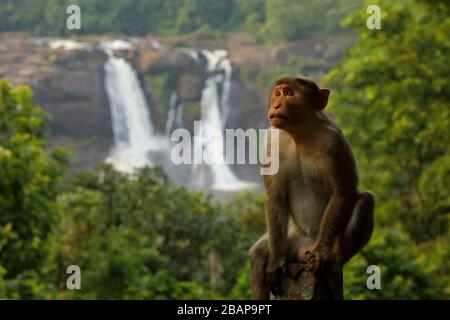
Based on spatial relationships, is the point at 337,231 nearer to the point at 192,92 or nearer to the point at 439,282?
the point at 439,282

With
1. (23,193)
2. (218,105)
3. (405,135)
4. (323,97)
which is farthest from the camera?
(218,105)

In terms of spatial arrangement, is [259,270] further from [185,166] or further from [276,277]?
[185,166]

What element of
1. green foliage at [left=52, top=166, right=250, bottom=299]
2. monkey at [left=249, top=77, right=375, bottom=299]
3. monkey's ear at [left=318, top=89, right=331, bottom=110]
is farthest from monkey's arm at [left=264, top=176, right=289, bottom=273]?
green foliage at [left=52, top=166, right=250, bottom=299]

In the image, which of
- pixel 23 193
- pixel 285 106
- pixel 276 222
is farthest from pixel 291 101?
pixel 23 193

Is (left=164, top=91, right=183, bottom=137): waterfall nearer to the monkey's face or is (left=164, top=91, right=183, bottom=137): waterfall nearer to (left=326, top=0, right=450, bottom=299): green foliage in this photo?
(left=326, top=0, right=450, bottom=299): green foliage

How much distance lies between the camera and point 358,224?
17.2ft

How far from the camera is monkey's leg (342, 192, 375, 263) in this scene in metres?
5.23

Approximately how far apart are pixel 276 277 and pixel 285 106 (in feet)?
3.25

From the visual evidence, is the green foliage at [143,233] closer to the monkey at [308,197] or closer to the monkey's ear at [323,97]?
the monkey at [308,197]

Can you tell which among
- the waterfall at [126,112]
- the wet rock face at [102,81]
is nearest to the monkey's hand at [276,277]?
the wet rock face at [102,81]

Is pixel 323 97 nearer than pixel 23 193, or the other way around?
pixel 323 97

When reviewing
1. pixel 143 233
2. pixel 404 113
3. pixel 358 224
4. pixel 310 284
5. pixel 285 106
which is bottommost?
pixel 310 284

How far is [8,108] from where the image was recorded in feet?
41.5
